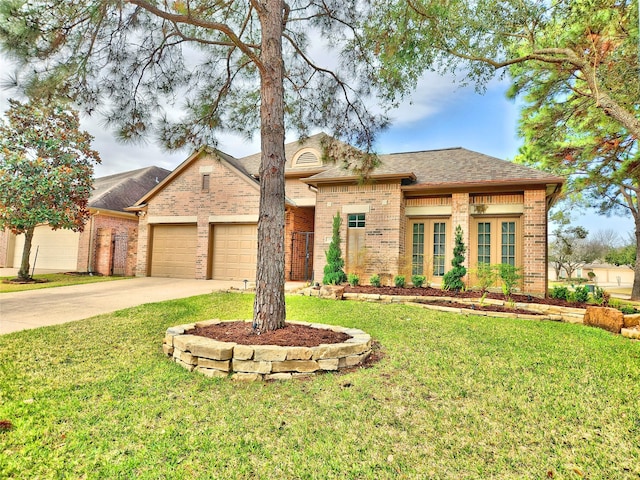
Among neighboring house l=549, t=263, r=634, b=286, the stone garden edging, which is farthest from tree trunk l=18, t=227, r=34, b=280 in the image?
neighboring house l=549, t=263, r=634, b=286

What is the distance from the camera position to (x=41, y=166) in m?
3.77

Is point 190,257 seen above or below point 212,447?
above

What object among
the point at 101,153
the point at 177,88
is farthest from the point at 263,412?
the point at 177,88

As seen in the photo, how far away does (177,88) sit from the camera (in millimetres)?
5352

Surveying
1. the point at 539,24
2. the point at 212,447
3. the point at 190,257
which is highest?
the point at 539,24

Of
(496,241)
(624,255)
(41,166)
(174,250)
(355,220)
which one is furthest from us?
(624,255)

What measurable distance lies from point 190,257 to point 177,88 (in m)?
7.94

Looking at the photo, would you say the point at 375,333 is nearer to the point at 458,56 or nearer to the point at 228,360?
the point at 228,360

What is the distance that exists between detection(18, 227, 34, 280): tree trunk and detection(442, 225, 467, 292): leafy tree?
865 cm

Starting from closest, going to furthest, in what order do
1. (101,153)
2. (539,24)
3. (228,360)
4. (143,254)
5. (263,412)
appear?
(263,412) < (228,360) < (101,153) < (539,24) < (143,254)

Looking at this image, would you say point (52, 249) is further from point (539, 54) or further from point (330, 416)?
point (539, 54)

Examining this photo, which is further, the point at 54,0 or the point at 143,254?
the point at 143,254

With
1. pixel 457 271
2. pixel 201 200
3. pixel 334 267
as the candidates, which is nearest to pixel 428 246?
pixel 457 271

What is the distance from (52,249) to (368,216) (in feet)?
25.3
